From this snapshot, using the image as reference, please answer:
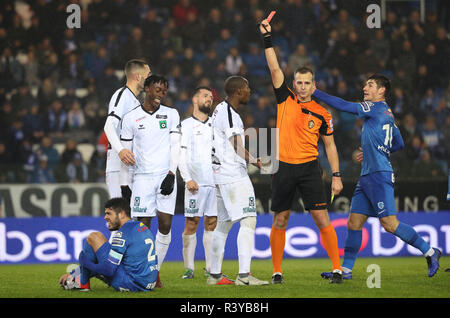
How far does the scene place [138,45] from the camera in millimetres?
15258

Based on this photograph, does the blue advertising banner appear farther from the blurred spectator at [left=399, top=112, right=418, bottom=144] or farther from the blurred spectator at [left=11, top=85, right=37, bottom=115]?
the blurred spectator at [left=11, top=85, right=37, bottom=115]

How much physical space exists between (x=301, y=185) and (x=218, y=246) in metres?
1.03

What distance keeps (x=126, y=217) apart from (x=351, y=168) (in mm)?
6094

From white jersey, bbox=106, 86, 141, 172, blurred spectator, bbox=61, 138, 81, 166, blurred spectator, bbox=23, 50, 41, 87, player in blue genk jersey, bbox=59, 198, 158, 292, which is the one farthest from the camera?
blurred spectator, bbox=23, 50, 41, 87

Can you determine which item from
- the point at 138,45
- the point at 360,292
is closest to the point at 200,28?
the point at 138,45

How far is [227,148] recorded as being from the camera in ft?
24.3

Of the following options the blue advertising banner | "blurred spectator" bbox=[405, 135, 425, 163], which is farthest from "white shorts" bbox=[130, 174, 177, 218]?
"blurred spectator" bbox=[405, 135, 425, 163]

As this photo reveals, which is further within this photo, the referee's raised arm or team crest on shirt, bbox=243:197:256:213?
team crest on shirt, bbox=243:197:256:213

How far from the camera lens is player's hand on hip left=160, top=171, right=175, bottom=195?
7.38 metres

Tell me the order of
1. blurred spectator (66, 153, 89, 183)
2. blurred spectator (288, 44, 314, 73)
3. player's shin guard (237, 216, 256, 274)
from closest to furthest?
player's shin guard (237, 216, 256, 274), blurred spectator (66, 153, 89, 183), blurred spectator (288, 44, 314, 73)

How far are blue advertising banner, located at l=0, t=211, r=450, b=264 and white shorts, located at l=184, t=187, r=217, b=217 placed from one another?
8.71ft

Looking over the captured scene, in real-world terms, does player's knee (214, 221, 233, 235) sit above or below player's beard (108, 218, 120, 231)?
below

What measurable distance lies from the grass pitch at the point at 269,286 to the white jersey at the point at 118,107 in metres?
1.28

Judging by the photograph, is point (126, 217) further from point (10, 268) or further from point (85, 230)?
point (85, 230)
